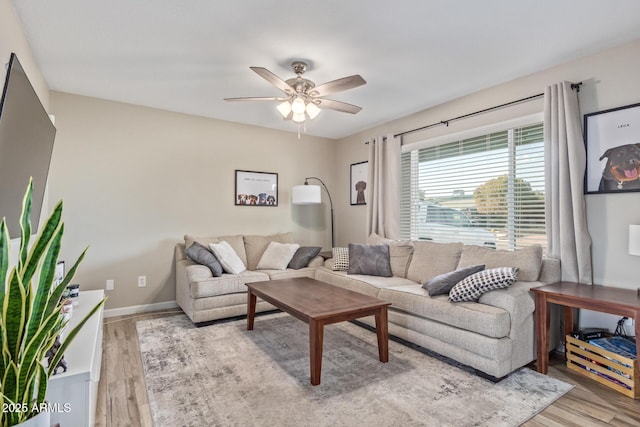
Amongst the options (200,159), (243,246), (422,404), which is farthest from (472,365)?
(200,159)

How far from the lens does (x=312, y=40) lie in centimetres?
246

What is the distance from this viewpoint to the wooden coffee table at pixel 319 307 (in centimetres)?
225

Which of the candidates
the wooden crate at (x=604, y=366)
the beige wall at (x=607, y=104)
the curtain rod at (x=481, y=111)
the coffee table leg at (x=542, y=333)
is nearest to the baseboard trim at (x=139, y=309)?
the curtain rod at (x=481, y=111)

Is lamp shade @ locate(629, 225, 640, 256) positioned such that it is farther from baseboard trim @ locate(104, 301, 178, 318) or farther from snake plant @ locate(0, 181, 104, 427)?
baseboard trim @ locate(104, 301, 178, 318)

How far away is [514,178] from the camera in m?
3.28

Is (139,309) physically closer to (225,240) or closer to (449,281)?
(225,240)

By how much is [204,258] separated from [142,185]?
4.04ft

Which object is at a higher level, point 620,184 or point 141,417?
point 620,184

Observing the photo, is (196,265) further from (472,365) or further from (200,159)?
(472,365)

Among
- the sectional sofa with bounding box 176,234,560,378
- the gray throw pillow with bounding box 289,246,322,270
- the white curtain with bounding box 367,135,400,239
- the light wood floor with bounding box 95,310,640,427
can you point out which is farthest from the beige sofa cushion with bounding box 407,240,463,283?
the gray throw pillow with bounding box 289,246,322,270

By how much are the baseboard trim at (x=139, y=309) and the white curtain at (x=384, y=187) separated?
2758 mm

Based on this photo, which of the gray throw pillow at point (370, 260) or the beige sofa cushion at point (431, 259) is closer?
the beige sofa cushion at point (431, 259)

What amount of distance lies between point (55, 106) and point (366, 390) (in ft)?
13.4

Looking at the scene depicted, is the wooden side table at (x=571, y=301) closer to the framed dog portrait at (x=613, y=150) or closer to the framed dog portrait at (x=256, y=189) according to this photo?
the framed dog portrait at (x=613, y=150)
